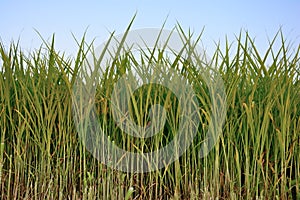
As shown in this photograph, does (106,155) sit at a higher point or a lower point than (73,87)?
lower

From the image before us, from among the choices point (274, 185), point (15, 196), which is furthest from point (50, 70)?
point (274, 185)

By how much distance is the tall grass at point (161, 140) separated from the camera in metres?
1.21

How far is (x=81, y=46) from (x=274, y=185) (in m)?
0.76

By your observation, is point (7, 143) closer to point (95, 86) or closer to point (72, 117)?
point (72, 117)

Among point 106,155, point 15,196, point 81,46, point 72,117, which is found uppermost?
point 81,46

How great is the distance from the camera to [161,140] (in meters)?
1.22

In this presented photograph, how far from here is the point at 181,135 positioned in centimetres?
125

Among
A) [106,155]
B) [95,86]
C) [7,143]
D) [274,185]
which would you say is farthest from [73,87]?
[274,185]

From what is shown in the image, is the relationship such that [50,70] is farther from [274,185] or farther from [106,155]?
[274,185]

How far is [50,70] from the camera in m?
1.28

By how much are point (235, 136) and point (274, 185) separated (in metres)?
0.19

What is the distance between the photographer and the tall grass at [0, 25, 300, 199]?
47.7 inches

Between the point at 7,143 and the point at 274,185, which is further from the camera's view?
the point at 7,143

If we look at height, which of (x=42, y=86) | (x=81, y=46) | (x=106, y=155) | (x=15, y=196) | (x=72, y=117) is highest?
(x=81, y=46)
